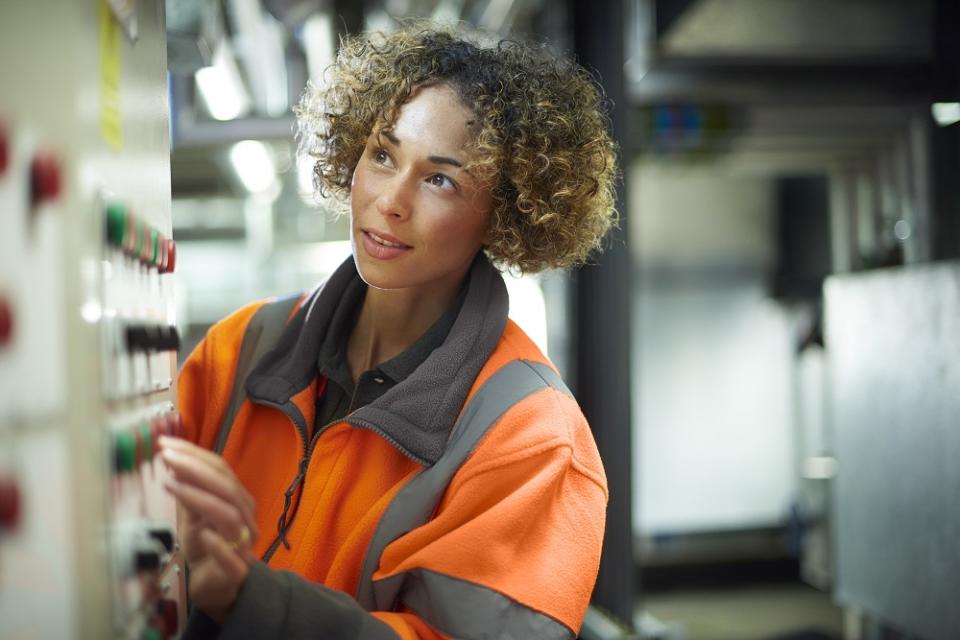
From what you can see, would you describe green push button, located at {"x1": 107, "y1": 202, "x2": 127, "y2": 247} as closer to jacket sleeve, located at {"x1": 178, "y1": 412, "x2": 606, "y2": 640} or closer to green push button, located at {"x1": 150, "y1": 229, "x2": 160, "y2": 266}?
green push button, located at {"x1": 150, "y1": 229, "x2": 160, "y2": 266}

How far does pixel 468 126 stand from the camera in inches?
48.1

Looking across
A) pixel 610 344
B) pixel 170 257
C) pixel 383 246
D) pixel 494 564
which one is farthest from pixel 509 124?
pixel 610 344

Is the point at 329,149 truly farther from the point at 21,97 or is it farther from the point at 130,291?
the point at 21,97

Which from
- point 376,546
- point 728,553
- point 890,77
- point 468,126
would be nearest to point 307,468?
point 376,546

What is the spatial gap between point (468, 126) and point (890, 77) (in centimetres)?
266

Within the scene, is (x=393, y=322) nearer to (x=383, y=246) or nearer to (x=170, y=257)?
(x=383, y=246)

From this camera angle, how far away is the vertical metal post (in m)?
2.43

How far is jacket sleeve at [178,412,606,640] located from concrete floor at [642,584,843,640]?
336 centimetres

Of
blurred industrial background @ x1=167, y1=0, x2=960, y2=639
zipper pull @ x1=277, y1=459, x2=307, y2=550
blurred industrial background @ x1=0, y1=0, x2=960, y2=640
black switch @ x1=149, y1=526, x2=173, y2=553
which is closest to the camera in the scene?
black switch @ x1=149, y1=526, x2=173, y2=553

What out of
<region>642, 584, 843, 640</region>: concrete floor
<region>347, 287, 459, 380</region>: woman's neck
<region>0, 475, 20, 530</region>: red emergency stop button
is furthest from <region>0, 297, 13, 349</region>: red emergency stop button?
<region>642, 584, 843, 640</region>: concrete floor

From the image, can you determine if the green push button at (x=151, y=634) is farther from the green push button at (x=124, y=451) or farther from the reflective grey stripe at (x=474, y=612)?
the reflective grey stripe at (x=474, y=612)

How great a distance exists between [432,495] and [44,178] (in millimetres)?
589

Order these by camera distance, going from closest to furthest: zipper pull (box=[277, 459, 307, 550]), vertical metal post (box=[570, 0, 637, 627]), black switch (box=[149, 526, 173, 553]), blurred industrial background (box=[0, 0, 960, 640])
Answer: black switch (box=[149, 526, 173, 553]), zipper pull (box=[277, 459, 307, 550]), vertical metal post (box=[570, 0, 637, 627]), blurred industrial background (box=[0, 0, 960, 640])

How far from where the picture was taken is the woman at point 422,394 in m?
1.08
